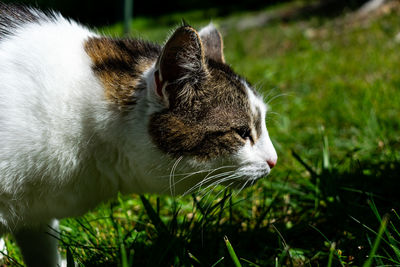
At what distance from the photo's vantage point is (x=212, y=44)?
2.05 metres

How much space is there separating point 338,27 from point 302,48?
802mm

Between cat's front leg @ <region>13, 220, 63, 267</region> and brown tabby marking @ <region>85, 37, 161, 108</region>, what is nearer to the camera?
brown tabby marking @ <region>85, 37, 161, 108</region>

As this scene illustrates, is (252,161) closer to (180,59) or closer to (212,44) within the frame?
(180,59)

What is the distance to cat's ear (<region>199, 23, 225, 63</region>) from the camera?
6.64 ft

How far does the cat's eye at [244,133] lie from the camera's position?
1726 millimetres

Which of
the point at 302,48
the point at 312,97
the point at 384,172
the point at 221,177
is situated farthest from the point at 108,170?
the point at 302,48

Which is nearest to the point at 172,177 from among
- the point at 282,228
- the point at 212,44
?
the point at 282,228

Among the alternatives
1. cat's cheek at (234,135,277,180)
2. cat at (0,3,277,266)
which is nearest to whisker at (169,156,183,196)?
cat at (0,3,277,266)

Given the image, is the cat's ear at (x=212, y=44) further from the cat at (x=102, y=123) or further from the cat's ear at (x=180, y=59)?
the cat's ear at (x=180, y=59)

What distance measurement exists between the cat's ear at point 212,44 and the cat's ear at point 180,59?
37 cm

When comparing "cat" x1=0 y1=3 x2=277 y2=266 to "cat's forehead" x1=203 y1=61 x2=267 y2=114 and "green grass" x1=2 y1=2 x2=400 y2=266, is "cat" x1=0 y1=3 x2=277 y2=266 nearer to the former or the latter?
"cat's forehead" x1=203 y1=61 x2=267 y2=114

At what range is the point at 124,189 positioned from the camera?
1767 millimetres

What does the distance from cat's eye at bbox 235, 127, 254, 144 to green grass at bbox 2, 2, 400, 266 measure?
0.27 meters

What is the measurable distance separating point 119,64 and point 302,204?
1196 mm
